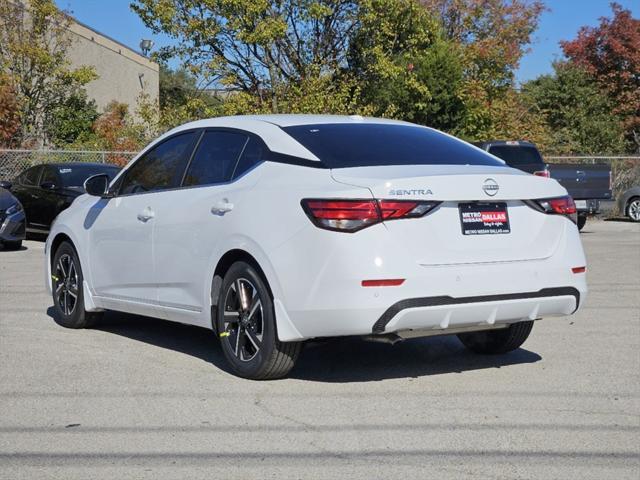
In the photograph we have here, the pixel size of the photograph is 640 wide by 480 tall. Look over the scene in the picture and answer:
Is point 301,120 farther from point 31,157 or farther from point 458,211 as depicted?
point 31,157

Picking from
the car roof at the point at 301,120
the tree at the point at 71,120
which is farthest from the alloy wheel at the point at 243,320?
the tree at the point at 71,120

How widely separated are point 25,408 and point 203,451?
1.48 meters

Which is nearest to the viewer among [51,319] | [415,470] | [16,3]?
[415,470]

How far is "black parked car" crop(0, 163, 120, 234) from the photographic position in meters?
18.6

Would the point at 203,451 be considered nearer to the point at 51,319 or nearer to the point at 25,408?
the point at 25,408

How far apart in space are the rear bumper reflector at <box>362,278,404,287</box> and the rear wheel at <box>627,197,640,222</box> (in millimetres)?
22529

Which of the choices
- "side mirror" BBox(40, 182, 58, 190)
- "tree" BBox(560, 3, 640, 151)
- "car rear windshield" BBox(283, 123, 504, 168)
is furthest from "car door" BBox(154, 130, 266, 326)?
"tree" BBox(560, 3, 640, 151)

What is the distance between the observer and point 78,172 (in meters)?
19.2

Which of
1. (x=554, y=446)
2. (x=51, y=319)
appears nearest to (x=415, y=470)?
(x=554, y=446)

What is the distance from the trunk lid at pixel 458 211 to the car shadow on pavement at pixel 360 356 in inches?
30.3

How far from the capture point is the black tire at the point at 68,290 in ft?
28.4

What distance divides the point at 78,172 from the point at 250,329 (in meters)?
13.4

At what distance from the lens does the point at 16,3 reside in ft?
105

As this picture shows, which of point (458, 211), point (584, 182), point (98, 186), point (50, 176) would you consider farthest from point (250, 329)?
point (584, 182)
